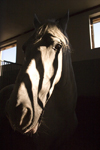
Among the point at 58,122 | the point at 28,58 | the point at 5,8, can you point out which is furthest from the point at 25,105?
the point at 5,8

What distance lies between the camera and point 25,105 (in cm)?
43

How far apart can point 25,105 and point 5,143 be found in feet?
2.67

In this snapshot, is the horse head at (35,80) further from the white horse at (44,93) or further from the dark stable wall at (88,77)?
the dark stable wall at (88,77)

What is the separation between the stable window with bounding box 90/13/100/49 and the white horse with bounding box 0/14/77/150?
64 centimetres

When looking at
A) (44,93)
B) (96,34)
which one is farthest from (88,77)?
(44,93)

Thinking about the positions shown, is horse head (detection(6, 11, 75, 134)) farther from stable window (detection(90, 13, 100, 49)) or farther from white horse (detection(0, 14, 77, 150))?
stable window (detection(90, 13, 100, 49))

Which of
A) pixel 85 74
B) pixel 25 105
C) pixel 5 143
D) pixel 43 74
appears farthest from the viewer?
pixel 85 74

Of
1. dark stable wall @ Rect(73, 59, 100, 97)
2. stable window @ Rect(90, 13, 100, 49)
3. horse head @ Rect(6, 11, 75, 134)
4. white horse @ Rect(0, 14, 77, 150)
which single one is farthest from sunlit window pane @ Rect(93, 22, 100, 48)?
horse head @ Rect(6, 11, 75, 134)

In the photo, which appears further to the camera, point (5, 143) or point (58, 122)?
point (5, 143)

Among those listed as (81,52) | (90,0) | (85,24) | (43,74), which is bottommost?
(43,74)

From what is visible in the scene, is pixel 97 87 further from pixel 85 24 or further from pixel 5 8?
pixel 5 8

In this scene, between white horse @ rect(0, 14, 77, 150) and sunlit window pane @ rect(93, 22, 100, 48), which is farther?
sunlit window pane @ rect(93, 22, 100, 48)

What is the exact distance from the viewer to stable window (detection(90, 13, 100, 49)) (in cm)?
131

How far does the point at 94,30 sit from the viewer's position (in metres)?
1.35
